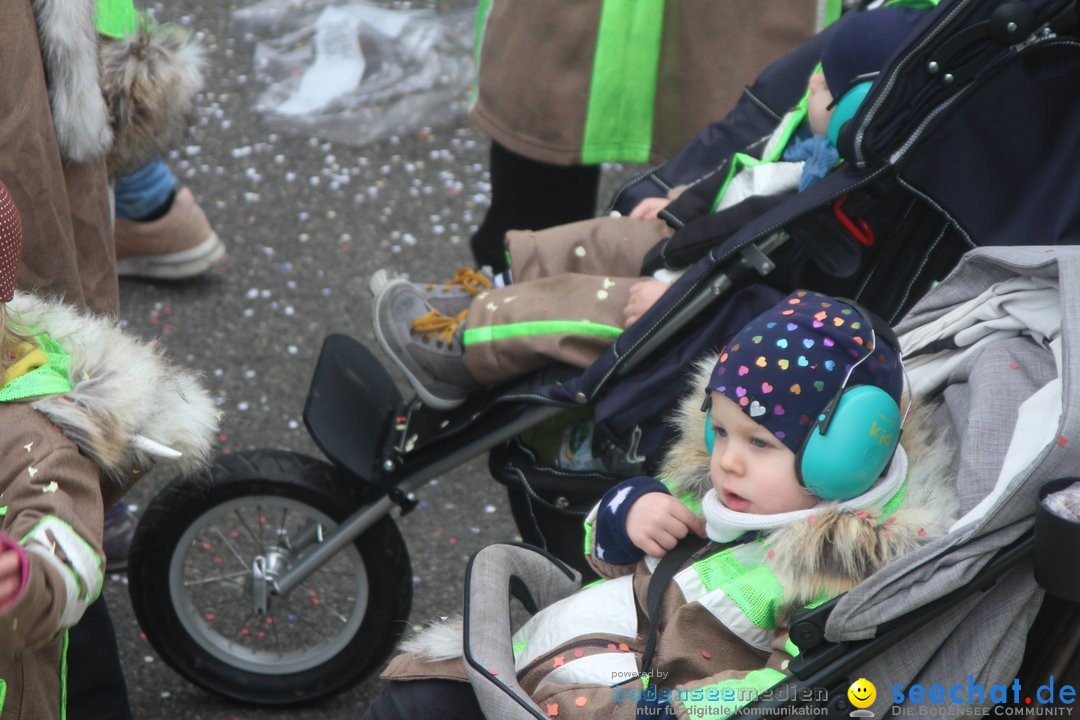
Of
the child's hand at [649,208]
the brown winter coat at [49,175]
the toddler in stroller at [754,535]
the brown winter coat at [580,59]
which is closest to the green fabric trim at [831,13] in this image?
the brown winter coat at [580,59]

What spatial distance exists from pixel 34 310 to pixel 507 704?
2.97 feet

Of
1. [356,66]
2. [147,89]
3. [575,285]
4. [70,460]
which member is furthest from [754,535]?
[356,66]

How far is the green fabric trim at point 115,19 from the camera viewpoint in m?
2.21

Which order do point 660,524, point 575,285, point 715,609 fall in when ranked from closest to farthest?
point 715,609 → point 660,524 → point 575,285

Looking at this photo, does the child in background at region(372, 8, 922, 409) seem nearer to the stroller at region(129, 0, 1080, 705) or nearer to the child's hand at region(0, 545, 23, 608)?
the stroller at region(129, 0, 1080, 705)

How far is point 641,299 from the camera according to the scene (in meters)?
2.09

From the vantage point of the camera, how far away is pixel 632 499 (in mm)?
1859

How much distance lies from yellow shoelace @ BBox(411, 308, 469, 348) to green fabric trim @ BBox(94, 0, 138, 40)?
744mm

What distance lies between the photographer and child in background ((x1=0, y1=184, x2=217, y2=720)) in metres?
1.52

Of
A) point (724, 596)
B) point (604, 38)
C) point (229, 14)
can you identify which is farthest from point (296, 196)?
point (724, 596)

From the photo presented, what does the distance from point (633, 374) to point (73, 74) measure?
3.43ft

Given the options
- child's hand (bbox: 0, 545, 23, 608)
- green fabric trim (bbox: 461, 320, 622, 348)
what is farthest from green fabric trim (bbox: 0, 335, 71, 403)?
green fabric trim (bbox: 461, 320, 622, 348)

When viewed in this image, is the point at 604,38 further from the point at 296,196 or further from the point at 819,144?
the point at 296,196

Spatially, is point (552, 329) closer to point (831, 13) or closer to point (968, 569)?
point (968, 569)
